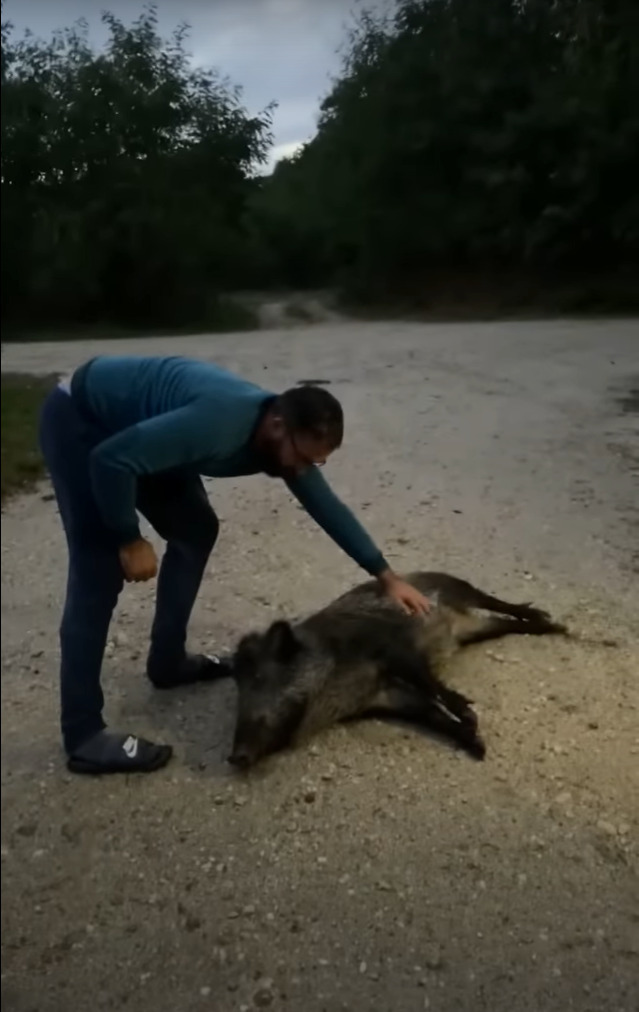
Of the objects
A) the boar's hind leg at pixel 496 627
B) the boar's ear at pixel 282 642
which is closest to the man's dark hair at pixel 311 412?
the boar's ear at pixel 282 642

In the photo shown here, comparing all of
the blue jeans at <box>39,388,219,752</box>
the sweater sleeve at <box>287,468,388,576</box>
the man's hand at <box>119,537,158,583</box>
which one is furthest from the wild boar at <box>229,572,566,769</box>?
the man's hand at <box>119,537,158,583</box>

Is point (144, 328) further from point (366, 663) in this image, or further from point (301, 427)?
point (366, 663)

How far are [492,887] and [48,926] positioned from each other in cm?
63

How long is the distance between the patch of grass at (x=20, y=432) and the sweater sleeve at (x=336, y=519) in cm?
40

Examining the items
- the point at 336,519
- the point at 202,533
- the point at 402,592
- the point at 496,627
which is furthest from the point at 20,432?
the point at 496,627

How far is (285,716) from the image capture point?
6.31 feet

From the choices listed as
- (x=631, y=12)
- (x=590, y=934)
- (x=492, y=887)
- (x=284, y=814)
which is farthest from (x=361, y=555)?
(x=631, y=12)

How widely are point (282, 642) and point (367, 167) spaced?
0.77 m

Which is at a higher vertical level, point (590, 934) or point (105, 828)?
point (105, 828)

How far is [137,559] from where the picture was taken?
1.36 meters

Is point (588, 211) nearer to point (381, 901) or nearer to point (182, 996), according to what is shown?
point (381, 901)

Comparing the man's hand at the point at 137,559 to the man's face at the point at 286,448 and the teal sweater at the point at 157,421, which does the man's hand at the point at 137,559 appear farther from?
the man's face at the point at 286,448

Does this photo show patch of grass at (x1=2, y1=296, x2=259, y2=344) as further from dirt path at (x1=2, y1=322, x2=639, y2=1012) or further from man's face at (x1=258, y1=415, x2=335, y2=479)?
man's face at (x1=258, y1=415, x2=335, y2=479)

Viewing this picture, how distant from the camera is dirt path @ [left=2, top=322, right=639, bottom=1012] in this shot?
4.58ft
